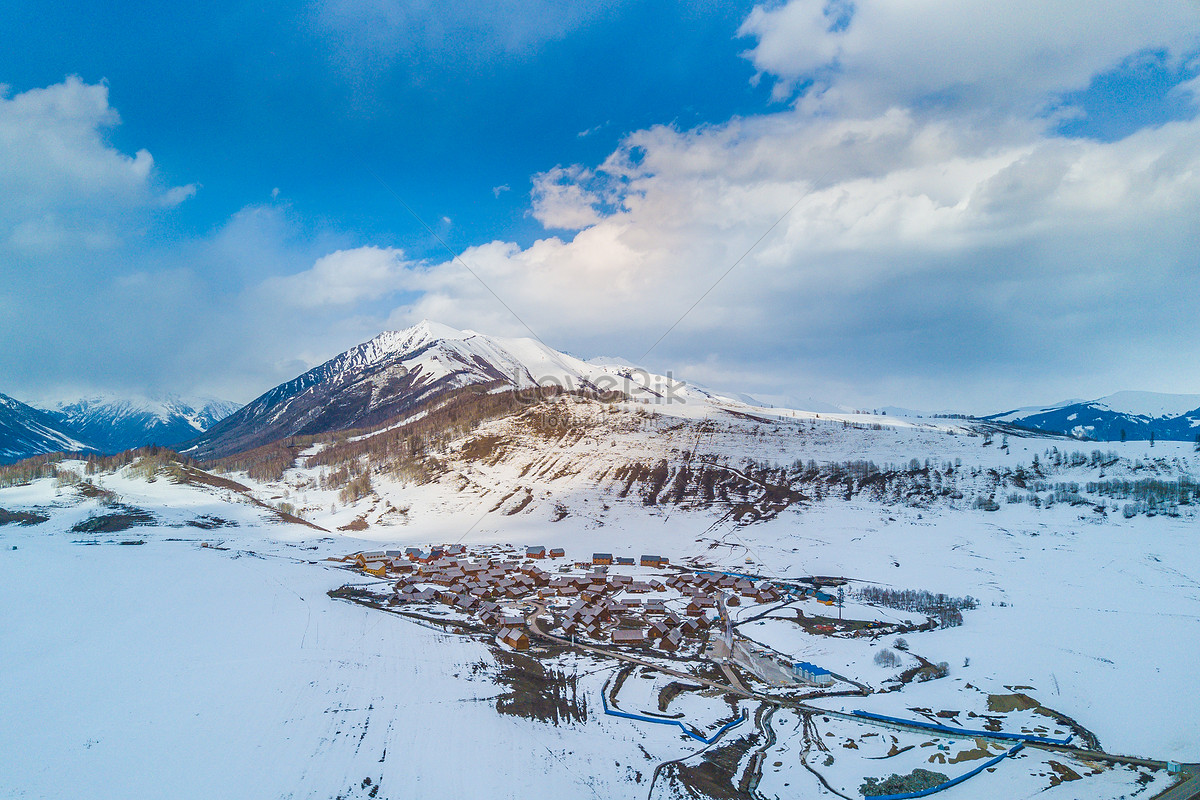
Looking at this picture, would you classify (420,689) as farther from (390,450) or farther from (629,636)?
(390,450)

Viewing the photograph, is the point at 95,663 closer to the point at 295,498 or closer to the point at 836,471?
the point at 295,498

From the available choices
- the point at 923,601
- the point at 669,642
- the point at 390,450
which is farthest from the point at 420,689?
the point at 390,450

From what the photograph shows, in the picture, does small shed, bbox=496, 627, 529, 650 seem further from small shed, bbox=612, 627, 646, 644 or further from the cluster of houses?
small shed, bbox=612, 627, 646, 644

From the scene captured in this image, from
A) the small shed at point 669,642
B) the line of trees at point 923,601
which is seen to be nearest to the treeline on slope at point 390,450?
the small shed at point 669,642

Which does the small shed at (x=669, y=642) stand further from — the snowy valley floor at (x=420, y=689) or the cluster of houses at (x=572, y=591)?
the snowy valley floor at (x=420, y=689)

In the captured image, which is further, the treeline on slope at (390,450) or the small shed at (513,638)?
the treeline on slope at (390,450)

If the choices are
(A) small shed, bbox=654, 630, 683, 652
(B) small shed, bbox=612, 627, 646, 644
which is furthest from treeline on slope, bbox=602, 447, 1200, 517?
(B) small shed, bbox=612, 627, 646, 644

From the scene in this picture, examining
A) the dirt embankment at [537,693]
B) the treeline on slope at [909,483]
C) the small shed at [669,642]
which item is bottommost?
the dirt embankment at [537,693]

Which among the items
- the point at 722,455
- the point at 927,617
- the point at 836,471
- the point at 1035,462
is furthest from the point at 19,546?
the point at 1035,462
